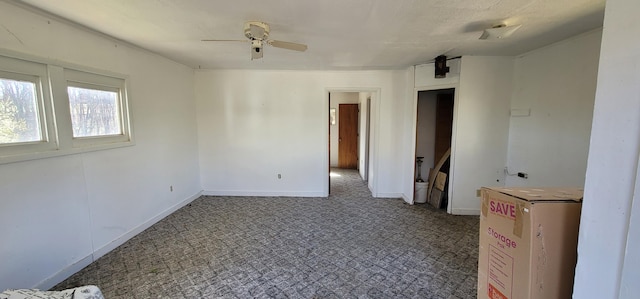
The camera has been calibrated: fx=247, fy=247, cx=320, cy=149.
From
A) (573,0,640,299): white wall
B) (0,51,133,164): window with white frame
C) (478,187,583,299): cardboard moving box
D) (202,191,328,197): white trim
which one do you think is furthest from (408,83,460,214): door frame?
(0,51,133,164): window with white frame

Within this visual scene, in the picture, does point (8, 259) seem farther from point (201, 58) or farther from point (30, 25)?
point (201, 58)

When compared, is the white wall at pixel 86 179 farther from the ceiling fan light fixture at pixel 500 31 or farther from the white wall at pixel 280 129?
the ceiling fan light fixture at pixel 500 31

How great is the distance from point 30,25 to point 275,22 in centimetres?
196

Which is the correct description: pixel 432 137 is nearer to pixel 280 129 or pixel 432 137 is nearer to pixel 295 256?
pixel 280 129

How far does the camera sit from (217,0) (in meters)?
1.83

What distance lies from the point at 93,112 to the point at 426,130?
4828 mm

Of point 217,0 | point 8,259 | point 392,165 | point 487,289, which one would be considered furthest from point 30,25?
point 392,165

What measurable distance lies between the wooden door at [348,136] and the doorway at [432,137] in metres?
2.66

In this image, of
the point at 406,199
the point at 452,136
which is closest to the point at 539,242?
the point at 452,136

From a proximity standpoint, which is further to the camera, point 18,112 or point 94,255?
point 94,255

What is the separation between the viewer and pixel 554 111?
114 inches

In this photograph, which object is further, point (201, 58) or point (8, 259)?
point (201, 58)

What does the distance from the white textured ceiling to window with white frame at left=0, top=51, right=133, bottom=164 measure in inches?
20.0

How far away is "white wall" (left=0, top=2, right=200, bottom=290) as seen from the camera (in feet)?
6.30
